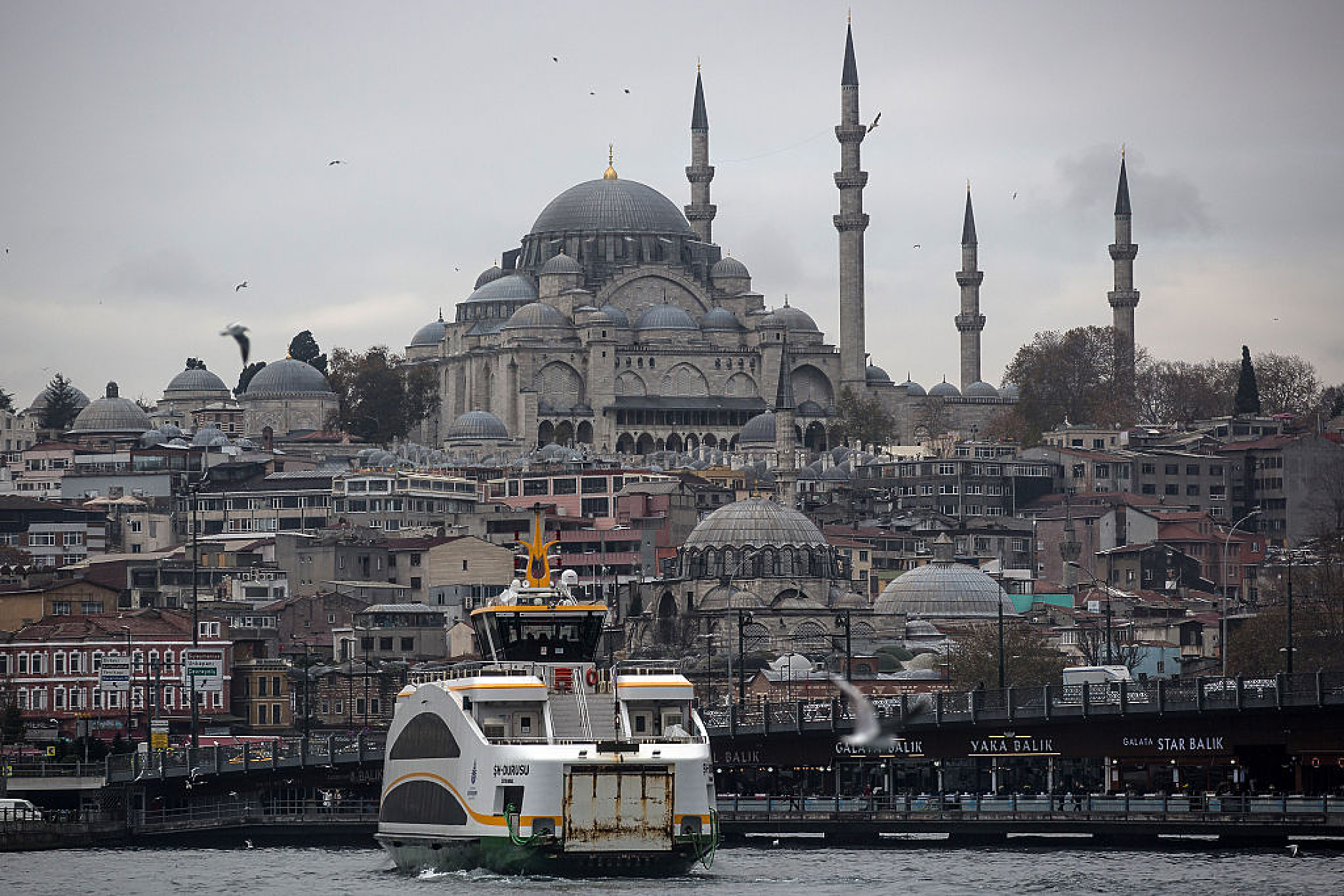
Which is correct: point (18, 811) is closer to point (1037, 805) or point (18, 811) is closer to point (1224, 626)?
point (1037, 805)

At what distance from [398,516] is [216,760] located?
237 feet

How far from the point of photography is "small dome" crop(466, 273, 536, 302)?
603 feet

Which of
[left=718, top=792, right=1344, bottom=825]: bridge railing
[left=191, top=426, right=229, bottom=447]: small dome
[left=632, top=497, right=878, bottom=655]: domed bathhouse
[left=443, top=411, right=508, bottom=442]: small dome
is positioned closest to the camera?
[left=718, top=792, right=1344, bottom=825]: bridge railing

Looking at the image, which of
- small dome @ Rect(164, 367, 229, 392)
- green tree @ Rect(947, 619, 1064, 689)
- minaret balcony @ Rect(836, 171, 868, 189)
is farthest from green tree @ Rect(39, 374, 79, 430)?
green tree @ Rect(947, 619, 1064, 689)

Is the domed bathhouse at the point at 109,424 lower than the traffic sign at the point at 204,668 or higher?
higher

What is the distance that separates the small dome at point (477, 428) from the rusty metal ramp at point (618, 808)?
112074mm

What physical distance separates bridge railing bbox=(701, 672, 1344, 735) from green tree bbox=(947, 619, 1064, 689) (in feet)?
61.7

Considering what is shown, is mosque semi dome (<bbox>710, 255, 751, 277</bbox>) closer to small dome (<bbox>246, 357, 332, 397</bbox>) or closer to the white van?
small dome (<bbox>246, 357, 332, 397</bbox>)

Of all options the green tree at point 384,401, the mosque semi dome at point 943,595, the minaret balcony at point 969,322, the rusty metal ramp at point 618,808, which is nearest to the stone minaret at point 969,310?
the minaret balcony at point 969,322

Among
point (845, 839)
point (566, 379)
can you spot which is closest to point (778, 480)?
point (566, 379)

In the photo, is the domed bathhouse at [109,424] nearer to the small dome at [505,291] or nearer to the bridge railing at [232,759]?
the small dome at [505,291]

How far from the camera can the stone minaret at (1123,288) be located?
178m

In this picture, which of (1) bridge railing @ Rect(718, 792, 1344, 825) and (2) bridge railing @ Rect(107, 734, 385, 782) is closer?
(1) bridge railing @ Rect(718, 792, 1344, 825)

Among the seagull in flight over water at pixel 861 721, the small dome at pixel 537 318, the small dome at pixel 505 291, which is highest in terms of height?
the small dome at pixel 505 291
